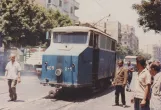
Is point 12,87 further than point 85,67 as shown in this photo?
No

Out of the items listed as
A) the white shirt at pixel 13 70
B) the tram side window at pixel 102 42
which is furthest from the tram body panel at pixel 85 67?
the white shirt at pixel 13 70

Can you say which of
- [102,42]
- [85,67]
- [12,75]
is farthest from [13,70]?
[102,42]

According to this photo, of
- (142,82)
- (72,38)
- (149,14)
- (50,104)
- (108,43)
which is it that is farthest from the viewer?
(149,14)

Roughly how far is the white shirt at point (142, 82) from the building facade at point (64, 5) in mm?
55733

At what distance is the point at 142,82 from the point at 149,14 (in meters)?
20.8

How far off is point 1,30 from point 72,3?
1815 inches

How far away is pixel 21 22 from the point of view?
3594 cm

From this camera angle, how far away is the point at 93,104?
585 inches

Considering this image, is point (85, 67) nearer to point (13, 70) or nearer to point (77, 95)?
point (77, 95)

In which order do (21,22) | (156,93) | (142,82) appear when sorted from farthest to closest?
1. (21,22)
2. (142,82)
3. (156,93)

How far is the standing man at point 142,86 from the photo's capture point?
7505 millimetres

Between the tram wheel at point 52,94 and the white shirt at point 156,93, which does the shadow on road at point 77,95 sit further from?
the white shirt at point 156,93

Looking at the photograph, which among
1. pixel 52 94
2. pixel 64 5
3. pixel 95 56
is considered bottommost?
pixel 52 94

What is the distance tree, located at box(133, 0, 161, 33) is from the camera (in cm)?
2659
